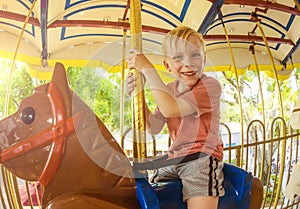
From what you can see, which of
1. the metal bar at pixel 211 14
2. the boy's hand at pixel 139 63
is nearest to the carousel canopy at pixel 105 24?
the metal bar at pixel 211 14

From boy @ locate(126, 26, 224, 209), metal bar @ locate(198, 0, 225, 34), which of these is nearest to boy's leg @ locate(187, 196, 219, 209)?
boy @ locate(126, 26, 224, 209)

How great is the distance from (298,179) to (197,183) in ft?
3.62

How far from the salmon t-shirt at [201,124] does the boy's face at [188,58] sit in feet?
0.09

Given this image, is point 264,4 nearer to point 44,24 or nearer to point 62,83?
point 44,24

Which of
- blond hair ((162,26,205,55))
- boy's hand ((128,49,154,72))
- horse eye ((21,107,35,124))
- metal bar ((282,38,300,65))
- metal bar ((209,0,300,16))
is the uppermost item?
metal bar ((209,0,300,16))

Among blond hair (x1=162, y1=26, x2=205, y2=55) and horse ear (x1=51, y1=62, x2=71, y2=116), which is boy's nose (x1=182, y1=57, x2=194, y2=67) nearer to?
blond hair (x1=162, y1=26, x2=205, y2=55)

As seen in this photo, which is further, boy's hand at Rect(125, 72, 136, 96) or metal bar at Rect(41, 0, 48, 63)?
metal bar at Rect(41, 0, 48, 63)

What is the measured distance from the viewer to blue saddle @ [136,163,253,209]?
679 millimetres

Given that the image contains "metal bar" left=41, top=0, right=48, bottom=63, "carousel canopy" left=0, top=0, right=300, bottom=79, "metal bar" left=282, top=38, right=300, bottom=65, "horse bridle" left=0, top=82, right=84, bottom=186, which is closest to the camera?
"horse bridle" left=0, top=82, right=84, bottom=186

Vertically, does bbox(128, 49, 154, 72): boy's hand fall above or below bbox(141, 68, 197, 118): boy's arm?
above

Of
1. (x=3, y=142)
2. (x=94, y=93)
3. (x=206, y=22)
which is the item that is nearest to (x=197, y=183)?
(x=94, y=93)

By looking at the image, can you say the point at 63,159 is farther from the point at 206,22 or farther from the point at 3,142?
the point at 206,22

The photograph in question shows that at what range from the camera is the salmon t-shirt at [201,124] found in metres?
0.77

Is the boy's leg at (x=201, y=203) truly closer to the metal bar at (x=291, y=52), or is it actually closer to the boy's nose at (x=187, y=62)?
the boy's nose at (x=187, y=62)
